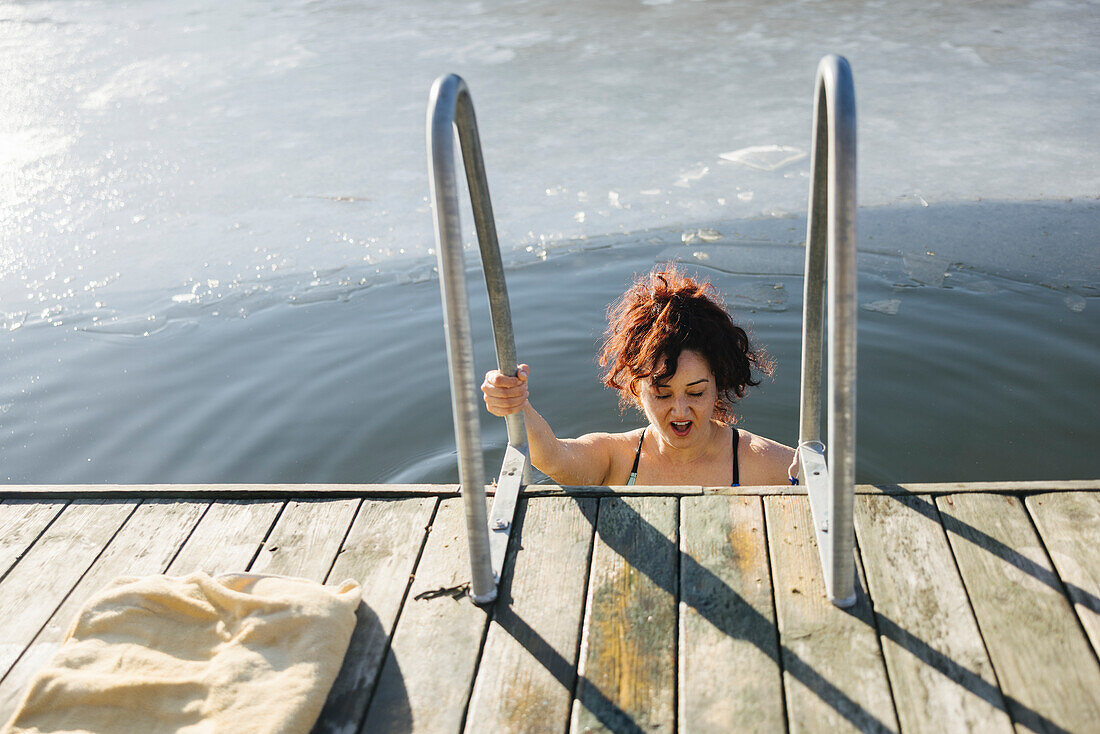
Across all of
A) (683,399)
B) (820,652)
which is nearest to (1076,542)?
(820,652)

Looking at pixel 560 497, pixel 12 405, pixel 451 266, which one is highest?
pixel 451 266

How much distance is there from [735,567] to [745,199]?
346 centimetres

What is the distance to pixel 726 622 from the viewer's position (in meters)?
1.57

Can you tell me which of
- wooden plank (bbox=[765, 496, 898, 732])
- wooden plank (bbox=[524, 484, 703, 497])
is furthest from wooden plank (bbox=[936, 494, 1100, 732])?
wooden plank (bbox=[524, 484, 703, 497])

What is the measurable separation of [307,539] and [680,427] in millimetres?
996

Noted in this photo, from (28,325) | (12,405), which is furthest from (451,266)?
(28,325)

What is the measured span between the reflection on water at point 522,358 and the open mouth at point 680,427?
125cm

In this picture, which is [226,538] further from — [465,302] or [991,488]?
[991,488]

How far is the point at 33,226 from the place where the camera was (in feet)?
16.6

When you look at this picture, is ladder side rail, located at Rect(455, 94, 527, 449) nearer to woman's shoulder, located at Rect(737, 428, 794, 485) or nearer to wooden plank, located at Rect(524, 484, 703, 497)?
wooden plank, located at Rect(524, 484, 703, 497)

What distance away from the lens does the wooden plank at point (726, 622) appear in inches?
54.9

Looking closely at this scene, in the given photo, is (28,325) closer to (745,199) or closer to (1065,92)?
(745,199)

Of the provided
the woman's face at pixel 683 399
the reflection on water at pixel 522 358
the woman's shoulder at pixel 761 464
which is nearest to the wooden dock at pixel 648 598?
the woman's face at pixel 683 399

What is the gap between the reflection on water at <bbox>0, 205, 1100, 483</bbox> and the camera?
3.37m
